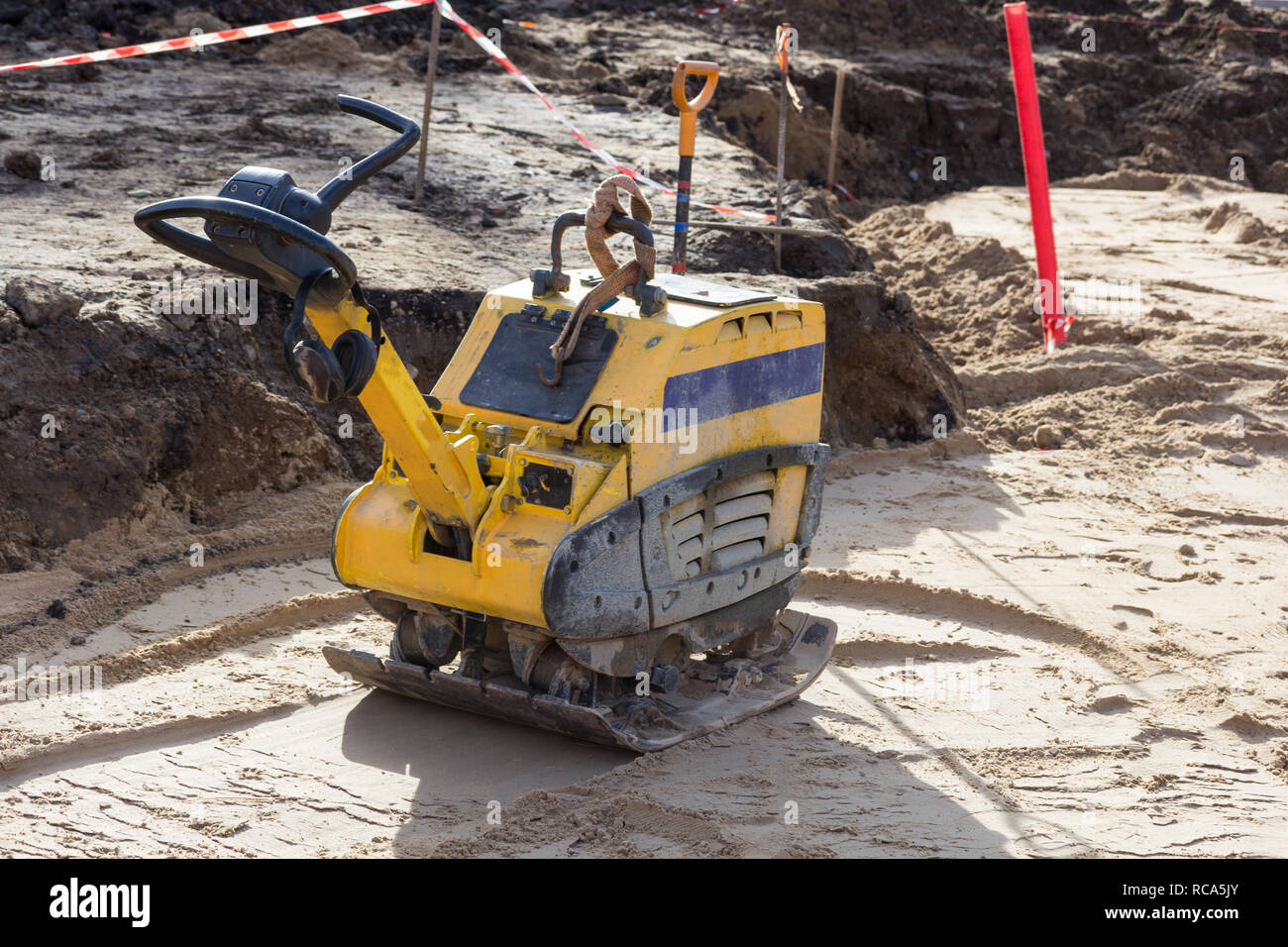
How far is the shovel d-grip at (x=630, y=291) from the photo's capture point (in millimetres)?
4996

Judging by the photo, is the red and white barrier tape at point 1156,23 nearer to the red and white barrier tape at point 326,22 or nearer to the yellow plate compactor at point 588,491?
the red and white barrier tape at point 326,22

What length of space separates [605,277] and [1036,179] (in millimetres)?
6172

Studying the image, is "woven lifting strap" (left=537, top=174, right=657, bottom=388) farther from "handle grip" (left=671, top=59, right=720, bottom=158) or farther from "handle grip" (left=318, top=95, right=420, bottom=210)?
"handle grip" (left=671, top=59, right=720, bottom=158)

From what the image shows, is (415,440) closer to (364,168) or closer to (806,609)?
(364,168)

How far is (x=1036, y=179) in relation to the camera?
1039 centimetres

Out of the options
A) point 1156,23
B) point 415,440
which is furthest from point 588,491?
point 1156,23

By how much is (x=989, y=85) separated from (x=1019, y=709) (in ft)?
45.4

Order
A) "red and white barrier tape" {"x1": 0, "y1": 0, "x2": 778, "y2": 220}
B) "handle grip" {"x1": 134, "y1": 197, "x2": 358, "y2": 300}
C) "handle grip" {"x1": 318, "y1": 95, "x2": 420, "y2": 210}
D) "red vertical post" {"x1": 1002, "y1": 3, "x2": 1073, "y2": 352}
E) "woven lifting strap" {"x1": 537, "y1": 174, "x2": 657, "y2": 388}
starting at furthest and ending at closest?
"red vertical post" {"x1": 1002, "y1": 3, "x2": 1073, "y2": 352} < "red and white barrier tape" {"x1": 0, "y1": 0, "x2": 778, "y2": 220} < "woven lifting strap" {"x1": 537, "y1": 174, "x2": 657, "y2": 388} < "handle grip" {"x1": 318, "y1": 95, "x2": 420, "y2": 210} < "handle grip" {"x1": 134, "y1": 197, "x2": 358, "y2": 300}

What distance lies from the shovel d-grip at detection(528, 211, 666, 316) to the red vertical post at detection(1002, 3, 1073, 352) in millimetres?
5844

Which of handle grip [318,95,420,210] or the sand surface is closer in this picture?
handle grip [318,95,420,210]

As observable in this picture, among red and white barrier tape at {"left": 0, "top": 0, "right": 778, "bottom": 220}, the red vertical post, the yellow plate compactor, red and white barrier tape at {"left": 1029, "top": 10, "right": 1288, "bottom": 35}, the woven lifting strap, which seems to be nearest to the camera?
the yellow plate compactor

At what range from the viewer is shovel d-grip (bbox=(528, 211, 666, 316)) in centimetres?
500

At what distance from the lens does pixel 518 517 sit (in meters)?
4.79

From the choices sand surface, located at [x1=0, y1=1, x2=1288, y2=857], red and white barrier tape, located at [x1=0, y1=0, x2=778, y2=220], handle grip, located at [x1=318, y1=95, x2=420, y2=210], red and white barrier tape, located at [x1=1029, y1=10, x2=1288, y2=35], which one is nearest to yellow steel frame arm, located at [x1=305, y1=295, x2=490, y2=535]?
handle grip, located at [x1=318, y1=95, x2=420, y2=210]
